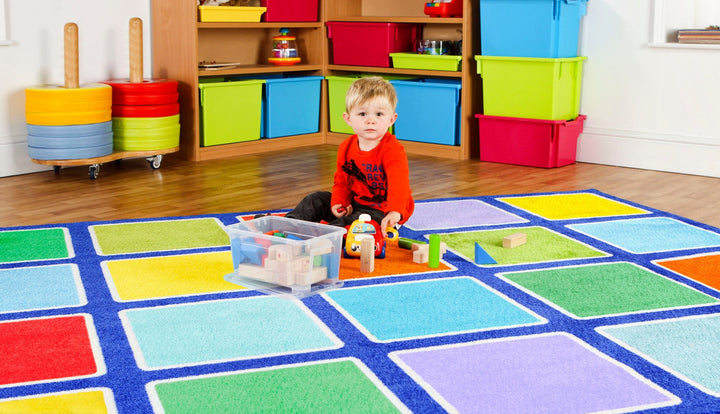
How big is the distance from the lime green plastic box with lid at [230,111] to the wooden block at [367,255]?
197 cm

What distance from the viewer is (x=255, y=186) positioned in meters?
3.30

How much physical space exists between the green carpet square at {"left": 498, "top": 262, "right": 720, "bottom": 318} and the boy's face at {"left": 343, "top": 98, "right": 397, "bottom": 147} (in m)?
0.56

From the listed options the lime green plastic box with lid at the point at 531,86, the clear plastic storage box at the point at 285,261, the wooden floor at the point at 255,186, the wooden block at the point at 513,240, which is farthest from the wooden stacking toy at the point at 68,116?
the wooden block at the point at 513,240

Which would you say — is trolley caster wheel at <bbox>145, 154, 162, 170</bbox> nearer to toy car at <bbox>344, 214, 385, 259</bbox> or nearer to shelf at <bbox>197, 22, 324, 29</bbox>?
shelf at <bbox>197, 22, 324, 29</bbox>

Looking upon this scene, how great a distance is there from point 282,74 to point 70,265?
252cm

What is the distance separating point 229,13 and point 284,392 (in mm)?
2848

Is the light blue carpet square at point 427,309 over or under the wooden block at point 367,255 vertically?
under

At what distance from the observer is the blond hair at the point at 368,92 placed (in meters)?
2.34

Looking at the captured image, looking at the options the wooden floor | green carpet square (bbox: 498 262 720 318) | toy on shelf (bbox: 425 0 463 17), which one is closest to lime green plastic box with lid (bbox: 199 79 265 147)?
the wooden floor

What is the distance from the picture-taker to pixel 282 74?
451cm

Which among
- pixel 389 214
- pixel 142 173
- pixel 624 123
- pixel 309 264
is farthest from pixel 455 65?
pixel 309 264

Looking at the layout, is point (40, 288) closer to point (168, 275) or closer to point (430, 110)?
point (168, 275)

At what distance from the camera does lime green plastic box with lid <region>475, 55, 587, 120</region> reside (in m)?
3.74

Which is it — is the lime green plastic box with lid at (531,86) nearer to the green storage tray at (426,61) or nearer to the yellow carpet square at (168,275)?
the green storage tray at (426,61)
